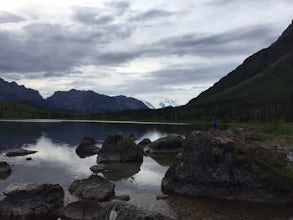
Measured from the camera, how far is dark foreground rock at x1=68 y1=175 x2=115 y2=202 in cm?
3769

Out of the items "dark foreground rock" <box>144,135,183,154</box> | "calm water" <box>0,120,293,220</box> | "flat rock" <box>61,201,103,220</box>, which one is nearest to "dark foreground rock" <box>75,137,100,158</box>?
"calm water" <box>0,120,293,220</box>

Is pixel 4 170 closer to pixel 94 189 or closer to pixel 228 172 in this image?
pixel 94 189

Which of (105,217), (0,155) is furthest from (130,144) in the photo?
(105,217)

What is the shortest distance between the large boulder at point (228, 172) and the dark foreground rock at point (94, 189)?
7501 millimetres

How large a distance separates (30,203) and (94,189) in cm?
776

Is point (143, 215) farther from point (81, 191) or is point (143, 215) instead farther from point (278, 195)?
point (278, 195)

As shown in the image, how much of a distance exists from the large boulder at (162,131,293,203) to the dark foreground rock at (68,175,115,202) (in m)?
7.50

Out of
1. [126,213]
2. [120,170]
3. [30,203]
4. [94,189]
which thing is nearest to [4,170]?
[120,170]

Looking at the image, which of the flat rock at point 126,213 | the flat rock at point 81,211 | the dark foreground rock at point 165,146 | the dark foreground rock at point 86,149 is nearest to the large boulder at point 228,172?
the flat rock at point 81,211

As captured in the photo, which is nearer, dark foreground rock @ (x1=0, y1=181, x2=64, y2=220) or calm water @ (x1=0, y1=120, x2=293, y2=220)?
dark foreground rock @ (x1=0, y1=181, x2=64, y2=220)

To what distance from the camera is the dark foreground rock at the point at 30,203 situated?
31797 mm

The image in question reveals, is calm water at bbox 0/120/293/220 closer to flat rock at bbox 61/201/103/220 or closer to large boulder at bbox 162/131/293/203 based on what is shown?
large boulder at bbox 162/131/293/203

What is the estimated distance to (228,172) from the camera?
39875 millimetres

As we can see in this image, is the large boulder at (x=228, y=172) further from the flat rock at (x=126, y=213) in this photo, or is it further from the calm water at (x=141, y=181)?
the flat rock at (x=126, y=213)
